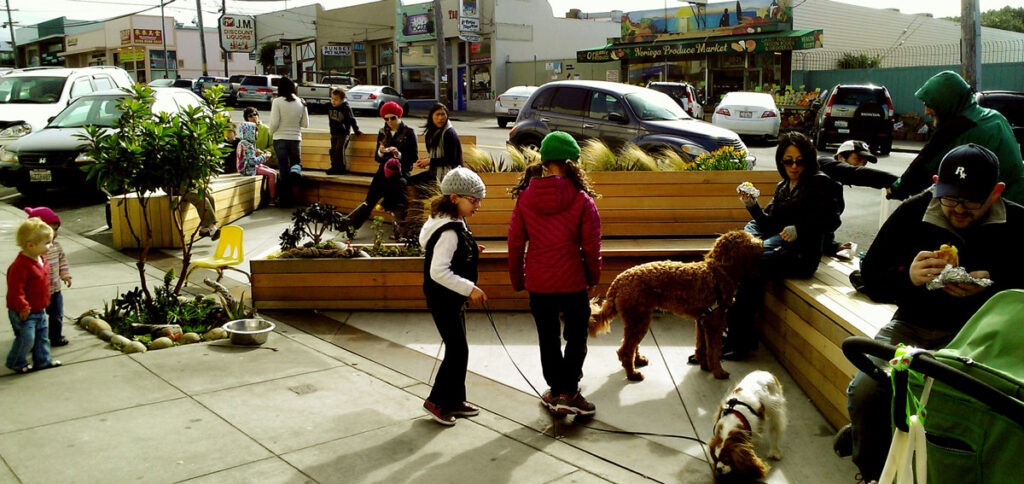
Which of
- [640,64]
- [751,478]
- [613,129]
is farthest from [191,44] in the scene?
[751,478]

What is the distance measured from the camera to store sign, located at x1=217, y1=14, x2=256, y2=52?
5212cm

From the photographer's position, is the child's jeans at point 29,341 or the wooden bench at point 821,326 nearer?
the wooden bench at point 821,326

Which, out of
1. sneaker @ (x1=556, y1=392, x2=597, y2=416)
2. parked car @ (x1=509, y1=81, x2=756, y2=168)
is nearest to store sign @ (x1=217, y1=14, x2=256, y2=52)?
parked car @ (x1=509, y1=81, x2=756, y2=168)

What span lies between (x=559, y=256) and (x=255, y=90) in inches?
1345

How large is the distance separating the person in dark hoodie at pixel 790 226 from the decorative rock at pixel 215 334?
158 inches

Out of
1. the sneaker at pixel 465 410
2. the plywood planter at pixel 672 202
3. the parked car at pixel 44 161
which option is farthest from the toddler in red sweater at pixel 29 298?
the parked car at pixel 44 161

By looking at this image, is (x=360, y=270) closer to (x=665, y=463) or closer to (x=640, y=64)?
(x=665, y=463)

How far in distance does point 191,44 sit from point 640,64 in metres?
43.2

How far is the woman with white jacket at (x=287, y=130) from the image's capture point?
1182 cm

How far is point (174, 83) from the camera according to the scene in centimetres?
3941

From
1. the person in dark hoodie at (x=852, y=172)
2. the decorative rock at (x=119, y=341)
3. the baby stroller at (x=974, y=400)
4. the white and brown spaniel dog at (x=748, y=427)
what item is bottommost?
the white and brown spaniel dog at (x=748, y=427)

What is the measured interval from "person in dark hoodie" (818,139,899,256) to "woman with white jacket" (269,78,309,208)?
7.78m

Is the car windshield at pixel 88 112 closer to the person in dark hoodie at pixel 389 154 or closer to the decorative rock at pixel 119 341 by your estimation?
the person in dark hoodie at pixel 389 154

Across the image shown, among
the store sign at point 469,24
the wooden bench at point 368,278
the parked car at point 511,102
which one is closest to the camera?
the wooden bench at point 368,278
